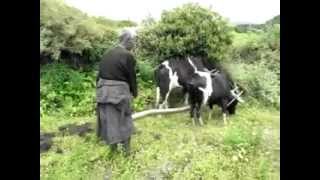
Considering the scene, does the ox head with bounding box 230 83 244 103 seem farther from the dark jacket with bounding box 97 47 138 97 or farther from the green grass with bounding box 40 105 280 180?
the dark jacket with bounding box 97 47 138 97

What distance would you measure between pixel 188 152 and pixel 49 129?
2.82 ft

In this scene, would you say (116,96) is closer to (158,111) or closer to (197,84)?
(158,111)

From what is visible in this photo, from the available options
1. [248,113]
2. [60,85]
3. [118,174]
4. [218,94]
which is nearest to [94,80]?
[60,85]

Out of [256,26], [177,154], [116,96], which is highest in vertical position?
[256,26]

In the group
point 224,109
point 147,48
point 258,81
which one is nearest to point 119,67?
point 147,48

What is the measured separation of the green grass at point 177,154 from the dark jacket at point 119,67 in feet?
0.87

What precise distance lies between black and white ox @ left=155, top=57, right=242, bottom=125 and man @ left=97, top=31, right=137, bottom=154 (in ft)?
0.63

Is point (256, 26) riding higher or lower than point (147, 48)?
higher

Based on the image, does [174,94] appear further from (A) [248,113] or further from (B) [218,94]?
(A) [248,113]

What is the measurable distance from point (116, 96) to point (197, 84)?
511mm

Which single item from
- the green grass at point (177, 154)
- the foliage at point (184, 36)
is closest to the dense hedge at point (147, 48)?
the foliage at point (184, 36)

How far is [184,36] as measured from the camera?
3010 millimetres

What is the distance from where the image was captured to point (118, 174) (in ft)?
9.63

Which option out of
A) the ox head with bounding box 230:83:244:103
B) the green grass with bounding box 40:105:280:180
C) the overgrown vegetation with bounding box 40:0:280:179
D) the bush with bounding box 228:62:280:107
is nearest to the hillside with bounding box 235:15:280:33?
the overgrown vegetation with bounding box 40:0:280:179
